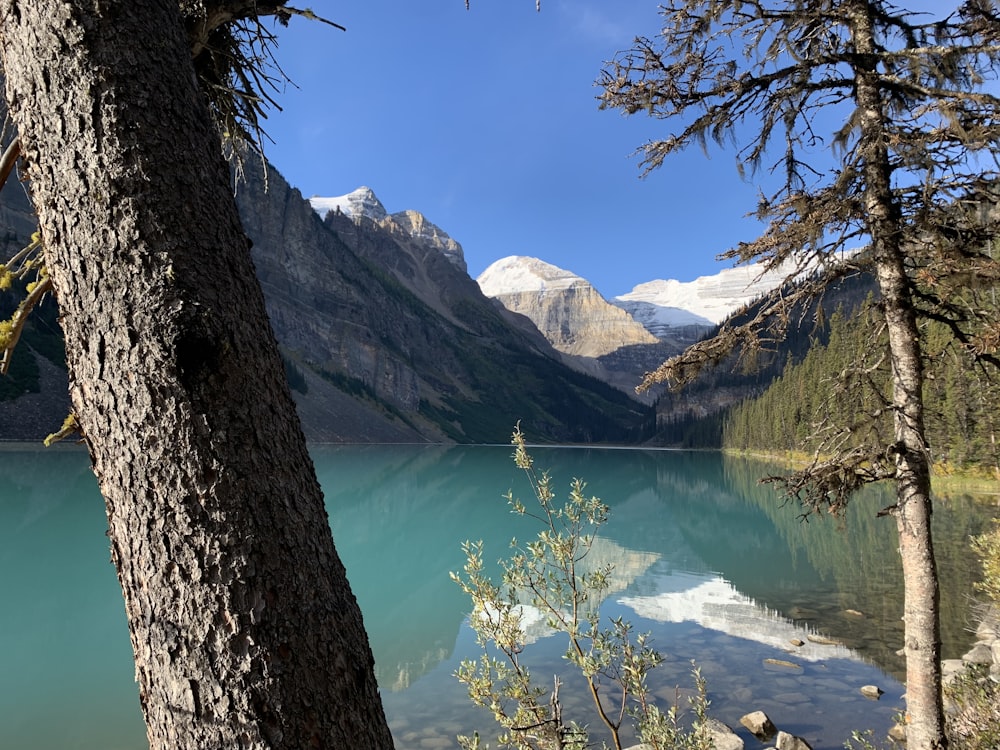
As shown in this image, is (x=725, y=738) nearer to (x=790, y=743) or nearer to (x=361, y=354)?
(x=790, y=743)

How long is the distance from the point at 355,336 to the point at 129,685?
137436mm

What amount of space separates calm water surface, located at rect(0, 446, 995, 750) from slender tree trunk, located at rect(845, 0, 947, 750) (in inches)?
29.5

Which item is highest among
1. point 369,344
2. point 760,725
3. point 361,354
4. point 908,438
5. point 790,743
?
point 369,344

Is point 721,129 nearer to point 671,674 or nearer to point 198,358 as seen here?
point 198,358

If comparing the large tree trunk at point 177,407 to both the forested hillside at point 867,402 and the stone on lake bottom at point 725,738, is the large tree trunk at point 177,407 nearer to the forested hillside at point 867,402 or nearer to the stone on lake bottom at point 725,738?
the forested hillside at point 867,402

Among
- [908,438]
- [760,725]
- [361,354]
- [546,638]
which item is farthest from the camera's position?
[361,354]

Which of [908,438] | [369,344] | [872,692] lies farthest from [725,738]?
[369,344]

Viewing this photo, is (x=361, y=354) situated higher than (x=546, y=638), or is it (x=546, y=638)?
(x=361, y=354)

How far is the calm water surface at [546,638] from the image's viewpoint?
9.60 meters

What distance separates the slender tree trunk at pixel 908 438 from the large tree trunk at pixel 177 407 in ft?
13.7

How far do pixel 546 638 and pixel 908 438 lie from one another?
11.0 metres

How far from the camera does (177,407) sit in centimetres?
133

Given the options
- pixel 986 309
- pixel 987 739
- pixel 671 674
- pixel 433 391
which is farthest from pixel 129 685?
pixel 433 391

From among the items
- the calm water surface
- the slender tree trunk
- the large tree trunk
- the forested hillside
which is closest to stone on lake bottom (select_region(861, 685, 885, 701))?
the calm water surface
